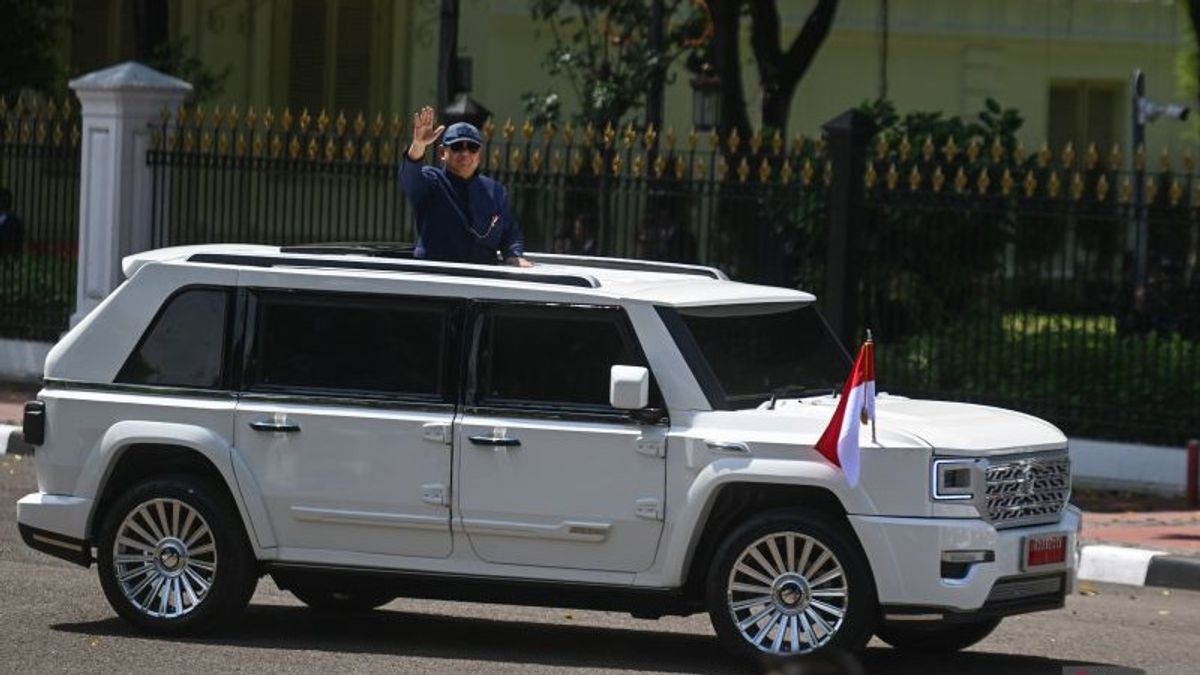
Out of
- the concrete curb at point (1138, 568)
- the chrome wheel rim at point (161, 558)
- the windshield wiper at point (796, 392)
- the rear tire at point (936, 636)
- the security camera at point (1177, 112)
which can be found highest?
the security camera at point (1177, 112)

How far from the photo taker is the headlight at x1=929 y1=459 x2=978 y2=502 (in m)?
8.92

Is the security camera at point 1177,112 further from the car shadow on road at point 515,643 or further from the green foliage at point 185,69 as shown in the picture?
the car shadow on road at point 515,643

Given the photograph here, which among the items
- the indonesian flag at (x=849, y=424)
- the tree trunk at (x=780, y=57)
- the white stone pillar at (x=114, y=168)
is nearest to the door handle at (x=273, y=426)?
the indonesian flag at (x=849, y=424)

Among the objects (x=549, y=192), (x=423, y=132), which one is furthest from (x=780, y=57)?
(x=423, y=132)

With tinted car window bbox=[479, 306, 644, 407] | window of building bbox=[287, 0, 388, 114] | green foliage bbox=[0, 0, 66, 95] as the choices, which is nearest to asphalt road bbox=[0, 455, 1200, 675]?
tinted car window bbox=[479, 306, 644, 407]

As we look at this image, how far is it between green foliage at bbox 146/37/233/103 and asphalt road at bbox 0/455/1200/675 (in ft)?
46.1

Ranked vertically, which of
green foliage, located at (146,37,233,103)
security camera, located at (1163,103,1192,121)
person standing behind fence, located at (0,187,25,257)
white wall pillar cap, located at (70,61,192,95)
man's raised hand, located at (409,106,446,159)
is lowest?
person standing behind fence, located at (0,187,25,257)

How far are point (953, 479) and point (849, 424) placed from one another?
1.47ft

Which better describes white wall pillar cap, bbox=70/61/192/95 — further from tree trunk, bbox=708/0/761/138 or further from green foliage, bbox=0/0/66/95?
green foliage, bbox=0/0/66/95

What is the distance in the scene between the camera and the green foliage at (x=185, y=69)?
→ 26000mm

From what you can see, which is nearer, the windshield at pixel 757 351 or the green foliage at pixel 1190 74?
the windshield at pixel 757 351

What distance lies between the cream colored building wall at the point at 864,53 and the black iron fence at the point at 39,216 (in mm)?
11327

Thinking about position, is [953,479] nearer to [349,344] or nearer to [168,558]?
[349,344]

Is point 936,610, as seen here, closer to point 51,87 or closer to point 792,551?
point 792,551
